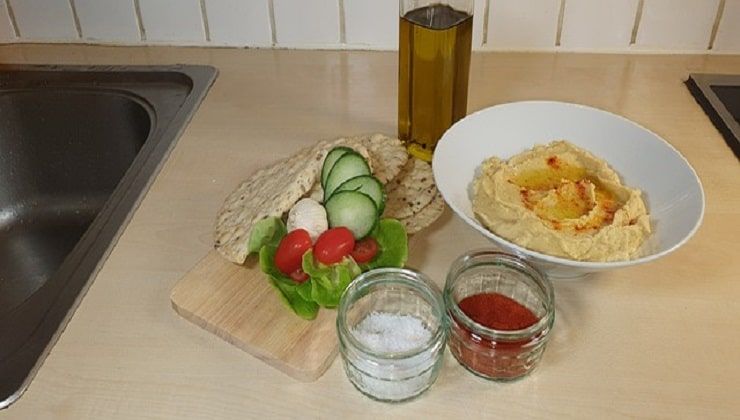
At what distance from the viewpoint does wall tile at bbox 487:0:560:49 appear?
3.78 ft

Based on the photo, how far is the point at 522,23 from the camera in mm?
1174

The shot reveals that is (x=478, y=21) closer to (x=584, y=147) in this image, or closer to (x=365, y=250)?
(x=584, y=147)

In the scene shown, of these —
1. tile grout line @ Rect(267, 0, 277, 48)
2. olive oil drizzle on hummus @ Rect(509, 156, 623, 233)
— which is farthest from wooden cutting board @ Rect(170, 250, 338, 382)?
tile grout line @ Rect(267, 0, 277, 48)

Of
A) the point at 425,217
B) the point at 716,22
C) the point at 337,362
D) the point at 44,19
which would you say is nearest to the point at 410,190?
the point at 425,217

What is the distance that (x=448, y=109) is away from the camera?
2.95ft

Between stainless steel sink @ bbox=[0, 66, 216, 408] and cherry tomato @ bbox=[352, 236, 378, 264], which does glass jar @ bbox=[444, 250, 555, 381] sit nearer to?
cherry tomato @ bbox=[352, 236, 378, 264]

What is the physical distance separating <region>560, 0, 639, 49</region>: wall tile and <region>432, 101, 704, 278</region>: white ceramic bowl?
337mm

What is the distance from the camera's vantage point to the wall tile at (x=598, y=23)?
114 centimetres

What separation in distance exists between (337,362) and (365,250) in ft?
0.40

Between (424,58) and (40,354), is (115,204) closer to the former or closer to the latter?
(40,354)

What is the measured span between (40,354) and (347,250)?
0.31 metres

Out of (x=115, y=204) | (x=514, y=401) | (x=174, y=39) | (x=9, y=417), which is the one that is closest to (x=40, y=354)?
(x=9, y=417)

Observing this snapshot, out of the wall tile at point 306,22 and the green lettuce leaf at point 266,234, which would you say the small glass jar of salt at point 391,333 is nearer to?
the green lettuce leaf at point 266,234

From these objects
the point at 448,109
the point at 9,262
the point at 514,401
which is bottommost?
the point at 9,262
